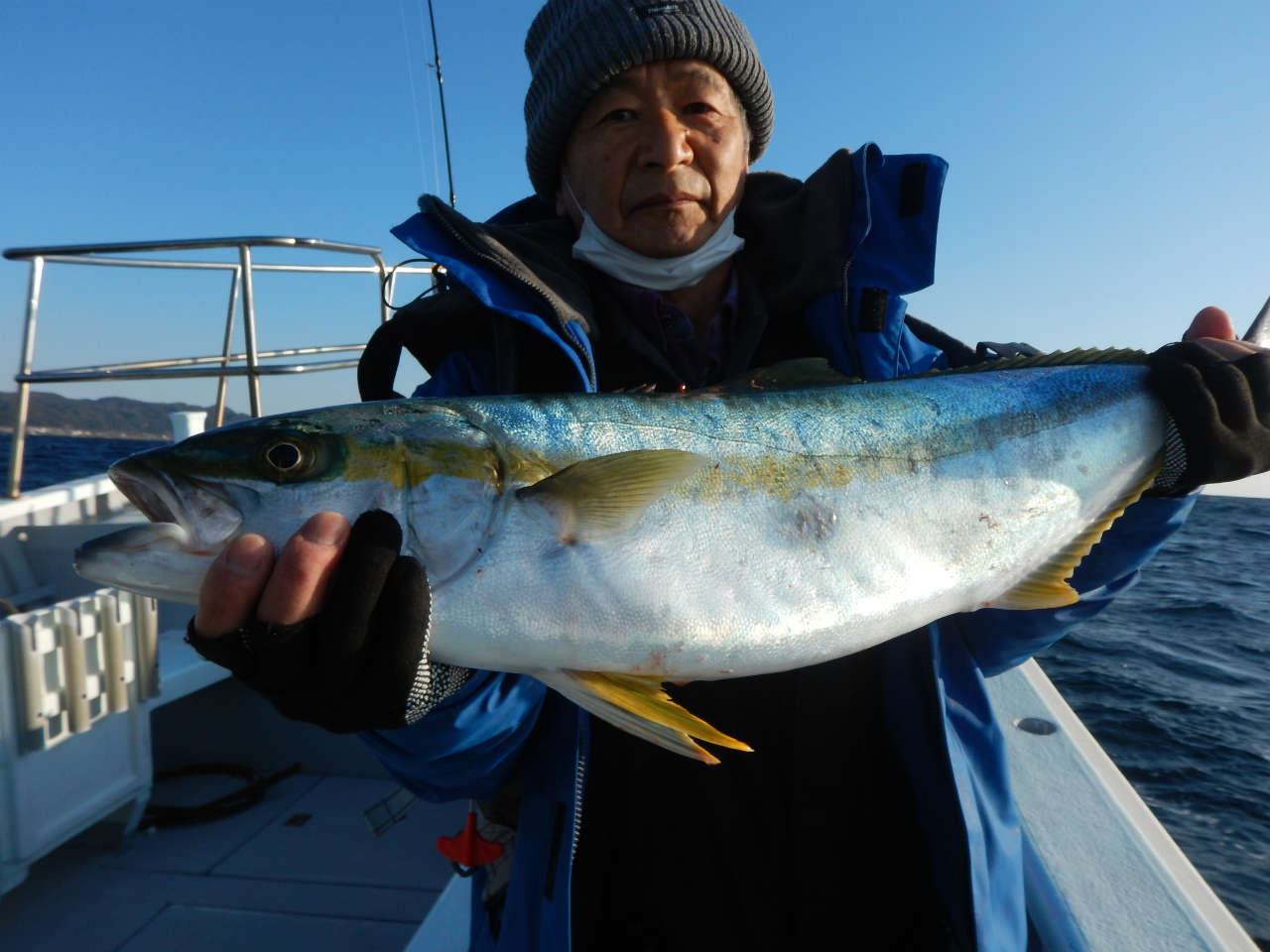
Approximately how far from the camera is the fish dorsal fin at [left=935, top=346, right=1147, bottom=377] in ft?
7.25

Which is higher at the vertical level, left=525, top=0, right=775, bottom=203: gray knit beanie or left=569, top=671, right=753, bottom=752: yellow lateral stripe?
left=525, top=0, right=775, bottom=203: gray knit beanie

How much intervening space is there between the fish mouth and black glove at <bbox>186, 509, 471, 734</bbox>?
7.6 inches

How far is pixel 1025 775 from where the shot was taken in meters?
3.18

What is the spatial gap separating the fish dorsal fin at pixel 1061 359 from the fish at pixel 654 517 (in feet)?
0.80

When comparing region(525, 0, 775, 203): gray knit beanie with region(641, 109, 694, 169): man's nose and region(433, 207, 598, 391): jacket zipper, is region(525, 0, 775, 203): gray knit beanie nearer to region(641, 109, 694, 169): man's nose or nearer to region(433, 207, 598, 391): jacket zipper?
region(641, 109, 694, 169): man's nose

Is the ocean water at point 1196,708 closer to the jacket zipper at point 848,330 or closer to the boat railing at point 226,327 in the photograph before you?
the boat railing at point 226,327

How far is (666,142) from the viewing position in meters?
2.36

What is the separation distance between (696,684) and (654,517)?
29.2 inches

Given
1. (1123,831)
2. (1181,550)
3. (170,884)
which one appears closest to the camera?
(1123,831)

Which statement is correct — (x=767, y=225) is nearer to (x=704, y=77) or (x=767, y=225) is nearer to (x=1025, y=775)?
(x=704, y=77)

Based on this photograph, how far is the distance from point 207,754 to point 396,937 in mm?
2472

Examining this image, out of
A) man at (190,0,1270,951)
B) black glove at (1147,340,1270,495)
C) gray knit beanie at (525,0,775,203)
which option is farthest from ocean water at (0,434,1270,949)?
black glove at (1147,340,1270,495)

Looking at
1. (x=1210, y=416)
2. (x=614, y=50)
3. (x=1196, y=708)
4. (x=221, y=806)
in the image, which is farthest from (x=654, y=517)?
(x=1196, y=708)

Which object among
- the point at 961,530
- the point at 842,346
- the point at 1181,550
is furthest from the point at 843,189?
the point at 1181,550
